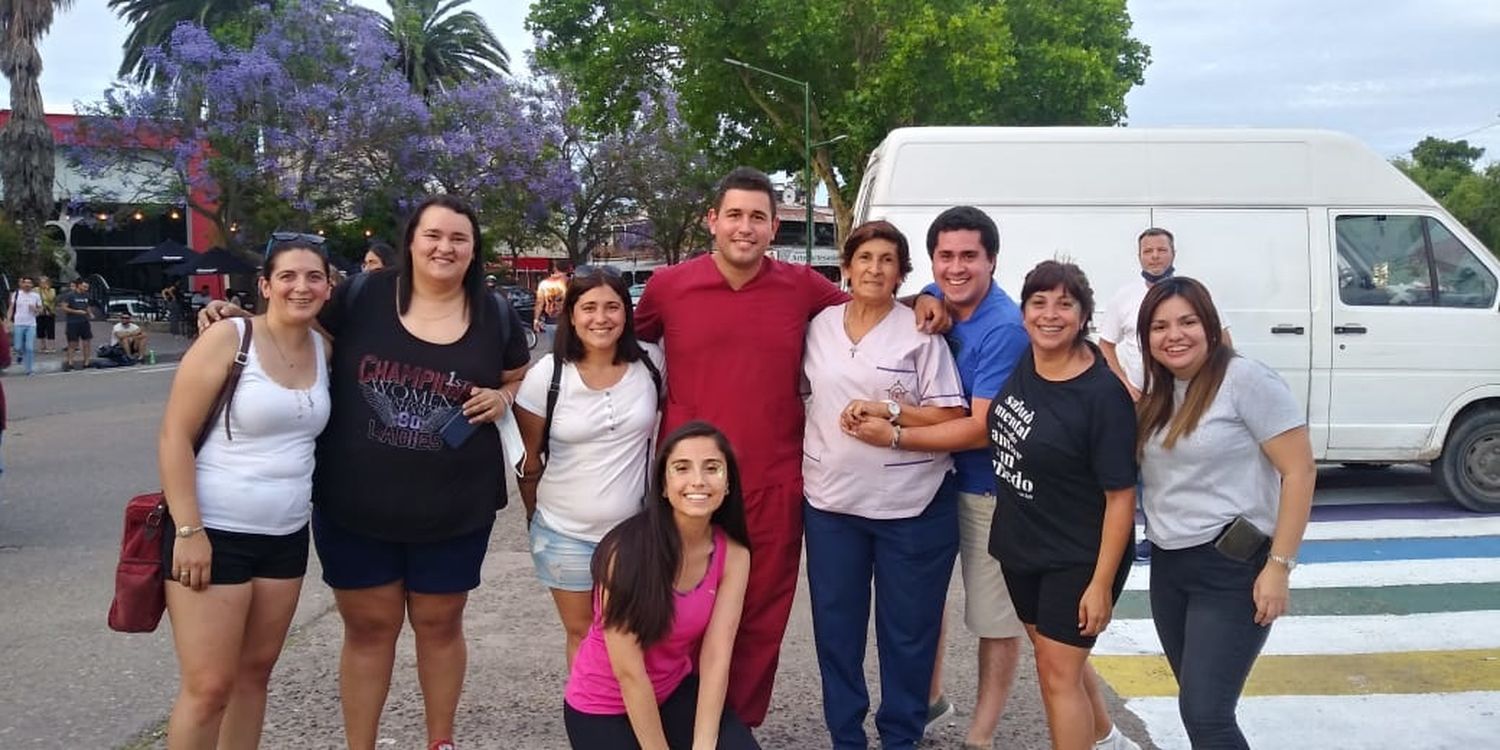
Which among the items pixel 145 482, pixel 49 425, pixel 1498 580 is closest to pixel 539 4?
pixel 49 425

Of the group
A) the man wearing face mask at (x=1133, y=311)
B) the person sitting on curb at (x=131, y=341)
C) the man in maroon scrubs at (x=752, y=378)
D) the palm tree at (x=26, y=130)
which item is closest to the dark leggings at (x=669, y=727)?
the man in maroon scrubs at (x=752, y=378)

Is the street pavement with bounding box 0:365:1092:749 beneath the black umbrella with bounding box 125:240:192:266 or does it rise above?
beneath

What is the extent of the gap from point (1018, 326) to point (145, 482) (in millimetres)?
8344

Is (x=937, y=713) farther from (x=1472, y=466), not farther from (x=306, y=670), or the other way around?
(x=1472, y=466)

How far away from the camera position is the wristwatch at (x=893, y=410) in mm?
3656

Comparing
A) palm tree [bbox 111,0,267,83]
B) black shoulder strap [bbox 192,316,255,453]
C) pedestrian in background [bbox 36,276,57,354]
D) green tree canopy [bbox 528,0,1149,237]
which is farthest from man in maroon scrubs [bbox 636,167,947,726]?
palm tree [bbox 111,0,267,83]

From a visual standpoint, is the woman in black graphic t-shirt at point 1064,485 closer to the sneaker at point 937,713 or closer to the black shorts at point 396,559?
the sneaker at point 937,713

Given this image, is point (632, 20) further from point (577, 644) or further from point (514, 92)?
point (577, 644)

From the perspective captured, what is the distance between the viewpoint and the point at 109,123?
1089 inches

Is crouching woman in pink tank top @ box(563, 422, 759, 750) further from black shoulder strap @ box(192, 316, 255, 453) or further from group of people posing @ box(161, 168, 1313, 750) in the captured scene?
black shoulder strap @ box(192, 316, 255, 453)

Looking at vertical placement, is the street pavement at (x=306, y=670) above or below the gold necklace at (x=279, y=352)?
below

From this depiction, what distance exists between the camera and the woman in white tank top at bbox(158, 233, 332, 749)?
3.19m

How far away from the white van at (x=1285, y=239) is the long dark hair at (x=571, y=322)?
15.1 ft

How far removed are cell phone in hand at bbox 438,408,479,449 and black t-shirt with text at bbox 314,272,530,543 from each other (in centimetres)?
1
